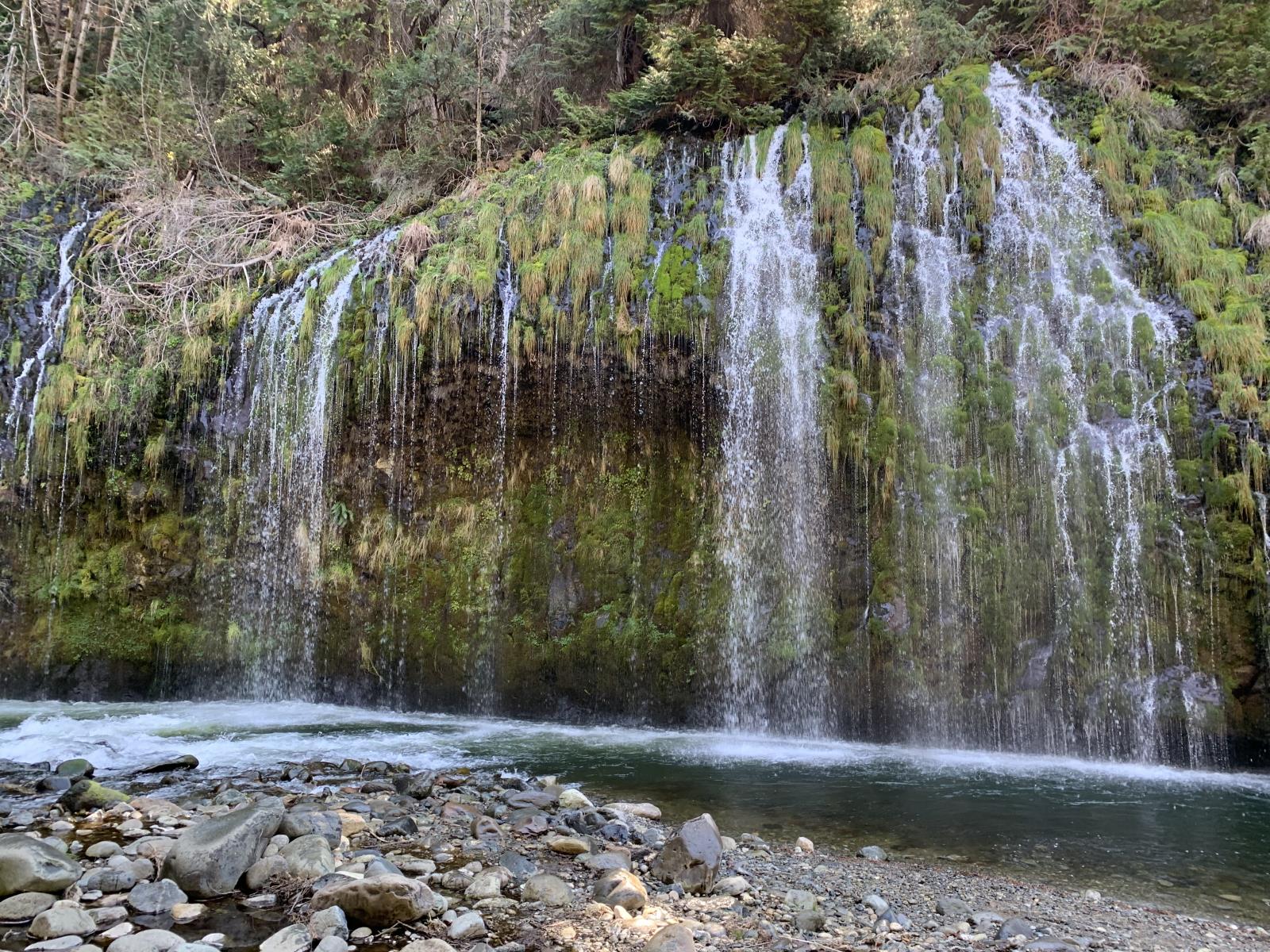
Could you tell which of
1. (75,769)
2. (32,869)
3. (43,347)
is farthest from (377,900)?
(43,347)

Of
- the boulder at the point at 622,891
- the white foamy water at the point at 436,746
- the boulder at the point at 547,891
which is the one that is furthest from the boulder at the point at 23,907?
the white foamy water at the point at 436,746

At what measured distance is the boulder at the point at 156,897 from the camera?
365 cm

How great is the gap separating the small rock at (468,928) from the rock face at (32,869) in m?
1.86

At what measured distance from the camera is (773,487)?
373 inches

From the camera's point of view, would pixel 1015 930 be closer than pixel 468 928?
No

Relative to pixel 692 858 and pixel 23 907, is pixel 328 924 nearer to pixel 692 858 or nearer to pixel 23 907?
pixel 23 907

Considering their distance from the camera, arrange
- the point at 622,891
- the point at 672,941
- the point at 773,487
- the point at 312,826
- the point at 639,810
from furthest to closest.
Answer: the point at 773,487, the point at 639,810, the point at 312,826, the point at 622,891, the point at 672,941

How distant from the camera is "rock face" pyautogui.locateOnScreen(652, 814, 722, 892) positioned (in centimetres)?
412

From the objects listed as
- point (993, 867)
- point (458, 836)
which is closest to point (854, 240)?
point (993, 867)

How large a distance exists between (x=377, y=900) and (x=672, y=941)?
127 centimetres

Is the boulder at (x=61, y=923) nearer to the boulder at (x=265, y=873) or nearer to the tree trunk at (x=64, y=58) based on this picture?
the boulder at (x=265, y=873)

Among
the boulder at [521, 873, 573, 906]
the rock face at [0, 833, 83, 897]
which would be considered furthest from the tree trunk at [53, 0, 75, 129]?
the boulder at [521, 873, 573, 906]

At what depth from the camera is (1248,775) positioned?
7.56 meters

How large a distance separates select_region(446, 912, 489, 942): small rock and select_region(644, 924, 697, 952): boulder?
28.1 inches
